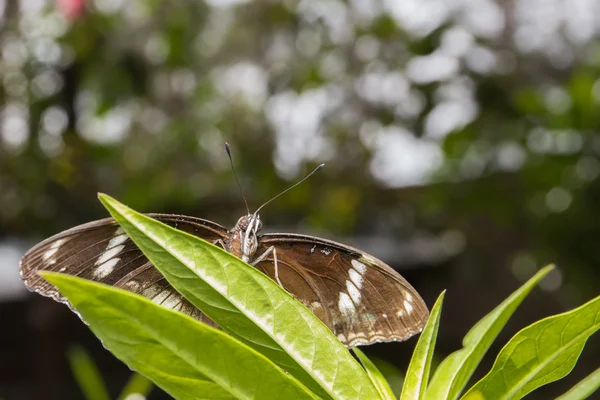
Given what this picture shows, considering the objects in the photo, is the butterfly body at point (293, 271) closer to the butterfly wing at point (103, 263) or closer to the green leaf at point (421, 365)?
the butterfly wing at point (103, 263)

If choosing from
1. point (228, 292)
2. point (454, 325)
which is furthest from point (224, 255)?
point (454, 325)

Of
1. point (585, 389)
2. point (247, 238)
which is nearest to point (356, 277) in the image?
point (247, 238)

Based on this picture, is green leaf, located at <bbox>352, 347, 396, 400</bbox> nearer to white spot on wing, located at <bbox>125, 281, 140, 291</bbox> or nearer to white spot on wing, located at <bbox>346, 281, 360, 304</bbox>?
white spot on wing, located at <bbox>346, 281, 360, 304</bbox>

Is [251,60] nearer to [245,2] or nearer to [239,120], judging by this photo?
[245,2]

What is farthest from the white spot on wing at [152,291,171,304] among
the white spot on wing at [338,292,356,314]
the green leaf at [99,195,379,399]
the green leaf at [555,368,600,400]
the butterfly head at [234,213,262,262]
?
the green leaf at [555,368,600,400]

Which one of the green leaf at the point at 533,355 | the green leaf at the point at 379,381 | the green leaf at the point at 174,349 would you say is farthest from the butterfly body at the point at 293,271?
the green leaf at the point at 174,349

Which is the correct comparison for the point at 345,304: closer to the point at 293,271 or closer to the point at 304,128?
the point at 293,271

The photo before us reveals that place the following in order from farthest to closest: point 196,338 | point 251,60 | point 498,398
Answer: point 251,60 → point 498,398 → point 196,338
